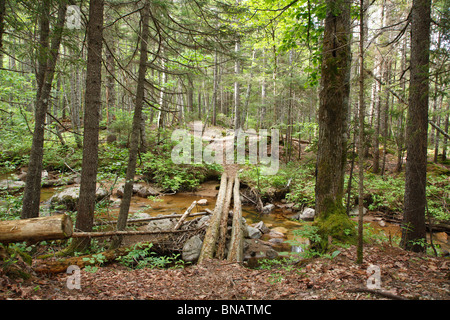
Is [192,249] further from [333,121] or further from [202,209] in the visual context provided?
[202,209]

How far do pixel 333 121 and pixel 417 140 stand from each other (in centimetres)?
216

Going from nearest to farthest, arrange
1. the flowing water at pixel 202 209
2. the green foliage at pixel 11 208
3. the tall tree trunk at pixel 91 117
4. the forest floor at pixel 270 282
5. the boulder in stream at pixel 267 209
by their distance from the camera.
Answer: the forest floor at pixel 270 282, the tall tree trunk at pixel 91 117, the green foliage at pixel 11 208, the flowing water at pixel 202 209, the boulder in stream at pixel 267 209

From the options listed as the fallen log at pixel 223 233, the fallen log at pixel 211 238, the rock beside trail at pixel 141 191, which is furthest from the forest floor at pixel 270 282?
the rock beside trail at pixel 141 191

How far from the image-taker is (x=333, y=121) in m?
5.11

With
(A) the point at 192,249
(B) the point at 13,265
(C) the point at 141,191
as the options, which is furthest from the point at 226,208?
(C) the point at 141,191

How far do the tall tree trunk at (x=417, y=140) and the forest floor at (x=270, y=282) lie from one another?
1.65 metres

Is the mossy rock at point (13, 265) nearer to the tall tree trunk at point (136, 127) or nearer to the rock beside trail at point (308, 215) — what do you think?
the tall tree trunk at point (136, 127)

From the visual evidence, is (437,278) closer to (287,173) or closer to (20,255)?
(20,255)

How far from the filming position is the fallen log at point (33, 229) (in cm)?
311

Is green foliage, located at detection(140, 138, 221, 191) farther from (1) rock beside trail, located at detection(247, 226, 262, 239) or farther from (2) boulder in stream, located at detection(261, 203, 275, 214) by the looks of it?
(1) rock beside trail, located at detection(247, 226, 262, 239)
